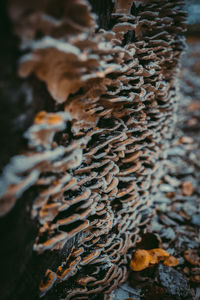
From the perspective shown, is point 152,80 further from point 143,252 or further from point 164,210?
point 164,210

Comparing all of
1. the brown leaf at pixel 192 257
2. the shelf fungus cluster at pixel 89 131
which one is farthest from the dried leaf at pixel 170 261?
the shelf fungus cluster at pixel 89 131

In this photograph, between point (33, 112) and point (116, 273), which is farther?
point (116, 273)

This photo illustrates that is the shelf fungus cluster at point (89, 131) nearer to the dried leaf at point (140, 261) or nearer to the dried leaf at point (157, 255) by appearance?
the dried leaf at point (140, 261)

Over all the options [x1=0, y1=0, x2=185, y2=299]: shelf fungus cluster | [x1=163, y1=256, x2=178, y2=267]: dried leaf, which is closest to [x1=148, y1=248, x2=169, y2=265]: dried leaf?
[x1=163, y1=256, x2=178, y2=267]: dried leaf

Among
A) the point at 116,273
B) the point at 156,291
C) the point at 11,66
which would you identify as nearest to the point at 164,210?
the point at 156,291

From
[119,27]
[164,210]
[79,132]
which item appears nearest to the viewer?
[79,132]

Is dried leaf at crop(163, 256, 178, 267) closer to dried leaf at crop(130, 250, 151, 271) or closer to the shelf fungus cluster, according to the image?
dried leaf at crop(130, 250, 151, 271)

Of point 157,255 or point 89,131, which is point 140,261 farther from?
point 89,131

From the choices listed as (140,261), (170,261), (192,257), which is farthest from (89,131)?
(192,257)
